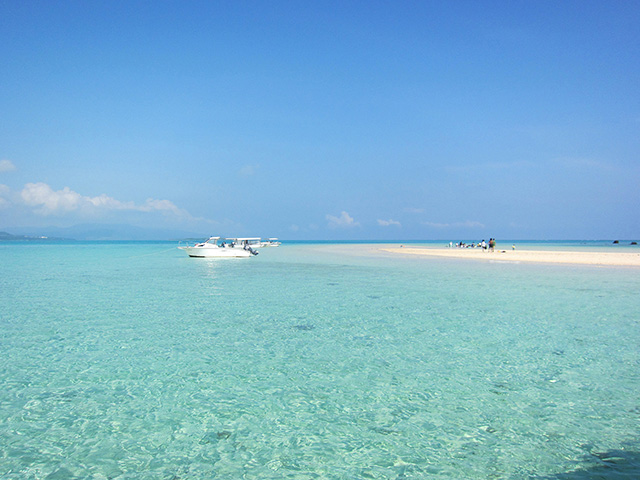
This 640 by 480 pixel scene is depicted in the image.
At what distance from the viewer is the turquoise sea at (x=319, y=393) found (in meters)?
4.99

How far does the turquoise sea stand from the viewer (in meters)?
4.99

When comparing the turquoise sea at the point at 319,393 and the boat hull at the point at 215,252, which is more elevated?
the boat hull at the point at 215,252

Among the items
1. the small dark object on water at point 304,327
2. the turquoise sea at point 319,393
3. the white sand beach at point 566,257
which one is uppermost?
the white sand beach at point 566,257

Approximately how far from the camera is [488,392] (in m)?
7.18

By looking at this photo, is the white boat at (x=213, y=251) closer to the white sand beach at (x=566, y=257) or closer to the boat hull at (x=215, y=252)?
the boat hull at (x=215, y=252)

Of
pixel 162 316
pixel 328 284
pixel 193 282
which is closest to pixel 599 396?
pixel 162 316

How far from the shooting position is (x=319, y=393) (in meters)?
7.13

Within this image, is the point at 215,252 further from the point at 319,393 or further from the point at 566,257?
the point at 319,393

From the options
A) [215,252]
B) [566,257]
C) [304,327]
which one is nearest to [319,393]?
Answer: [304,327]

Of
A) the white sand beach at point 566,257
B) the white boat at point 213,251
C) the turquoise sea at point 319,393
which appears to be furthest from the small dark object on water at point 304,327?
the white boat at point 213,251

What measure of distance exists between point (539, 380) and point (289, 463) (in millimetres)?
5170

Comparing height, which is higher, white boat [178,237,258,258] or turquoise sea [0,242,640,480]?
white boat [178,237,258,258]

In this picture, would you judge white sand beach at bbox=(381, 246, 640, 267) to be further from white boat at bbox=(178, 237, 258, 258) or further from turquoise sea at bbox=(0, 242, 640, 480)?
turquoise sea at bbox=(0, 242, 640, 480)

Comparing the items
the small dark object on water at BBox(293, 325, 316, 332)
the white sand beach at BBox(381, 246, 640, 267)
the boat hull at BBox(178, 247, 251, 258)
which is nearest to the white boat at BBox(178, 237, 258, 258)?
the boat hull at BBox(178, 247, 251, 258)
